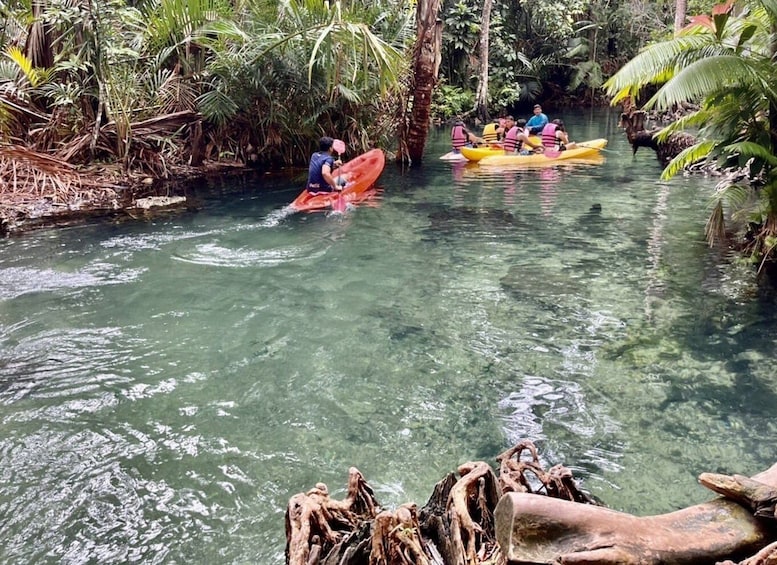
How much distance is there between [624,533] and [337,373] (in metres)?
3.22

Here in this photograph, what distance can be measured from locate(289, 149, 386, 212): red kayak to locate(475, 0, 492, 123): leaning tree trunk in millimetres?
11634

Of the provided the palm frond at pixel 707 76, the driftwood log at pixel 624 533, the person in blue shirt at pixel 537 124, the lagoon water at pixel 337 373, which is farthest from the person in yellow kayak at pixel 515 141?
the driftwood log at pixel 624 533

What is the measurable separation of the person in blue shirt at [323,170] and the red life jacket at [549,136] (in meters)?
6.69

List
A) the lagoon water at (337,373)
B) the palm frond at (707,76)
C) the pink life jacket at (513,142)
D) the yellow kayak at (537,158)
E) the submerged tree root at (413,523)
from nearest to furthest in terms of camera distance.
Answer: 1. the submerged tree root at (413,523)
2. the lagoon water at (337,373)
3. the palm frond at (707,76)
4. the yellow kayak at (537,158)
5. the pink life jacket at (513,142)

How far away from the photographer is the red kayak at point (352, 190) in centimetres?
1077

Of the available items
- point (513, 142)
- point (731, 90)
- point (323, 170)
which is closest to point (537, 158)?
point (513, 142)

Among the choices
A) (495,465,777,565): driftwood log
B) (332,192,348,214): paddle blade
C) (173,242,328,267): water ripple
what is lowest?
(173,242,328,267): water ripple

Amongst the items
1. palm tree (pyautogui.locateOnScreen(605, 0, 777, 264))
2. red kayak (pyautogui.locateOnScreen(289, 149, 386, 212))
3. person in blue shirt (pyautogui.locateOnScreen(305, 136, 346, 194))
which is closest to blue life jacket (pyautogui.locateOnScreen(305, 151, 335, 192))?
person in blue shirt (pyautogui.locateOnScreen(305, 136, 346, 194))

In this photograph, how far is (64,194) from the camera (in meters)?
11.1

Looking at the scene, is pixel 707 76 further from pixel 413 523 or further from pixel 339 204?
pixel 339 204

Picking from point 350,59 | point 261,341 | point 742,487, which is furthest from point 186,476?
point 350,59

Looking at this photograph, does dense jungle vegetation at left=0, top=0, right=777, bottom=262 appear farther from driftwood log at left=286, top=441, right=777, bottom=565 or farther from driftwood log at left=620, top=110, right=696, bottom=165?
driftwood log at left=286, top=441, right=777, bottom=565

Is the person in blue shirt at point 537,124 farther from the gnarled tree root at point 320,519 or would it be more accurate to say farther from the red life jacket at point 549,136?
the gnarled tree root at point 320,519

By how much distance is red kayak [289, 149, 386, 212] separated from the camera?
10766 mm
